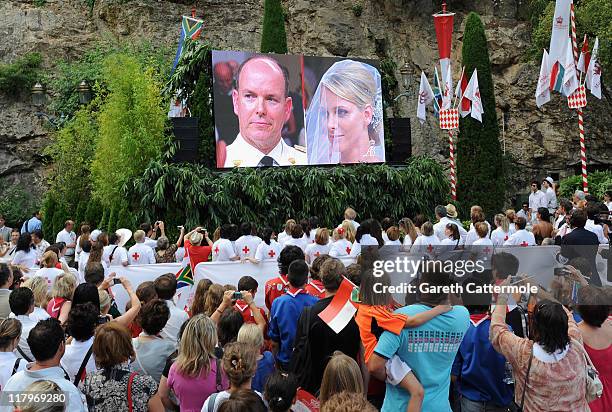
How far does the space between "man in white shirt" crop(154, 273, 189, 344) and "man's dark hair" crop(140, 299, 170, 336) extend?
7.6 inches

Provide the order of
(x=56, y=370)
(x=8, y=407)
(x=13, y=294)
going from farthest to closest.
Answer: (x=13, y=294) < (x=56, y=370) < (x=8, y=407)

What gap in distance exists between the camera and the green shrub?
2748 cm

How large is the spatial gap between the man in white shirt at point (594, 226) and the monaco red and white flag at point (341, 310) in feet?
22.4

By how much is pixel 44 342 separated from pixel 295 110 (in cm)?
1716

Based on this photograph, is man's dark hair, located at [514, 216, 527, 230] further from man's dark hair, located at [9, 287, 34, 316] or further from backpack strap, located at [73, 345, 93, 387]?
backpack strap, located at [73, 345, 93, 387]

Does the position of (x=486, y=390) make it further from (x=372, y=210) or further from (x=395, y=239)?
(x=372, y=210)

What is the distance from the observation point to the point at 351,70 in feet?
71.8

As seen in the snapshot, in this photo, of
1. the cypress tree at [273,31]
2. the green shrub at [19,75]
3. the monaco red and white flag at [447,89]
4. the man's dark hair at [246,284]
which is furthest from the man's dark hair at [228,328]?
the green shrub at [19,75]

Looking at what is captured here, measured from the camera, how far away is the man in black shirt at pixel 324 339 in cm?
516

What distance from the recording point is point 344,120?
21578 millimetres

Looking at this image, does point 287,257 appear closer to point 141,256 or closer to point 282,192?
point 141,256

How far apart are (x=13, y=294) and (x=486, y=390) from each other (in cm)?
395

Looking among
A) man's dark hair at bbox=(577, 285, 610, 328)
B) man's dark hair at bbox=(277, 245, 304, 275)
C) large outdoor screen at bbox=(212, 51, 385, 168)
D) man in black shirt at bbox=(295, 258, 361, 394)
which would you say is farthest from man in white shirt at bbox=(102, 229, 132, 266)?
large outdoor screen at bbox=(212, 51, 385, 168)

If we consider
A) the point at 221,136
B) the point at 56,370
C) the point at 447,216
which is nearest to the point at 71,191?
the point at 221,136
